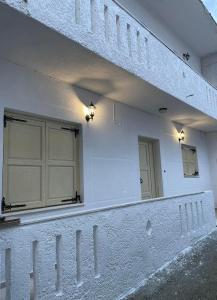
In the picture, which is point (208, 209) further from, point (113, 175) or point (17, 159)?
point (17, 159)

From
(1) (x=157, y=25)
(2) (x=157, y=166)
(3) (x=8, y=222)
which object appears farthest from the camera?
(1) (x=157, y=25)

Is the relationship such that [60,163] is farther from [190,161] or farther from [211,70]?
[211,70]

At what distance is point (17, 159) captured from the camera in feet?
13.4

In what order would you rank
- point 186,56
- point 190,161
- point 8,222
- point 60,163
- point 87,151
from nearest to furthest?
1. point 8,222
2. point 60,163
3. point 87,151
4. point 190,161
5. point 186,56

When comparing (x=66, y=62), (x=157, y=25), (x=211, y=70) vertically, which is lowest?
(x=66, y=62)

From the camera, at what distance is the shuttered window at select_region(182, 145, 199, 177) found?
911cm

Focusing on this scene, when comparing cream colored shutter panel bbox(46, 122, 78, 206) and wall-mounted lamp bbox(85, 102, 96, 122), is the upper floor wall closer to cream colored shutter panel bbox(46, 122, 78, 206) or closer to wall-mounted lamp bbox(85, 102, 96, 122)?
wall-mounted lamp bbox(85, 102, 96, 122)

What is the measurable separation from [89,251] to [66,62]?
281cm

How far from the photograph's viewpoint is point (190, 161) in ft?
31.2

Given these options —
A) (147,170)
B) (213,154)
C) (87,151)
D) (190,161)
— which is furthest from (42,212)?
(213,154)

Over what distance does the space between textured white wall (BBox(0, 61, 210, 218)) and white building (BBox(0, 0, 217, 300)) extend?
22 millimetres

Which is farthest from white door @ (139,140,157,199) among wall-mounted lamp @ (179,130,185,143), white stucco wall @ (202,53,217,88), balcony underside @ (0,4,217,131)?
white stucco wall @ (202,53,217,88)

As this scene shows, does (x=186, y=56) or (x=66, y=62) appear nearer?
(x=66, y=62)

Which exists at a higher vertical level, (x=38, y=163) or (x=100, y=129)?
(x=100, y=129)
